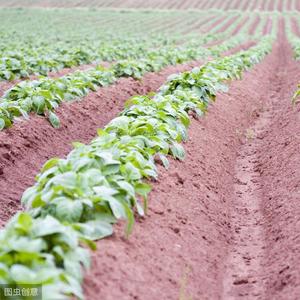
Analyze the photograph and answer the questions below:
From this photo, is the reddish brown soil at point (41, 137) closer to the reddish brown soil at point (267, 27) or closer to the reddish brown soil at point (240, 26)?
the reddish brown soil at point (267, 27)

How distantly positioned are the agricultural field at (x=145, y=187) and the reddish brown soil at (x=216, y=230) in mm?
16

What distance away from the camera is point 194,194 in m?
6.05

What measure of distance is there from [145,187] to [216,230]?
4.54ft

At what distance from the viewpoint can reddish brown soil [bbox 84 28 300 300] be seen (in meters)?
4.06

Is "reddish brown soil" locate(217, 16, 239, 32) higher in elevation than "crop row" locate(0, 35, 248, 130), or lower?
lower

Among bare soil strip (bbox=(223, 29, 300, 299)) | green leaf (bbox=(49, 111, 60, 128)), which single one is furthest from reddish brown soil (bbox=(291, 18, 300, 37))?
green leaf (bbox=(49, 111, 60, 128))

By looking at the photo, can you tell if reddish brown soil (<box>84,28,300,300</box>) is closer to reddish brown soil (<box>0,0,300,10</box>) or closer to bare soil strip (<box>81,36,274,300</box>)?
bare soil strip (<box>81,36,274,300</box>)

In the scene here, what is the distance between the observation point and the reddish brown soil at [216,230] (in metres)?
4.06

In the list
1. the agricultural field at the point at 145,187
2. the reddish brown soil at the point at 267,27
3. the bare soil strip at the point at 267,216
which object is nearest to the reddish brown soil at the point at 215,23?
the reddish brown soil at the point at 267,27

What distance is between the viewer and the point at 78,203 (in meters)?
3.96

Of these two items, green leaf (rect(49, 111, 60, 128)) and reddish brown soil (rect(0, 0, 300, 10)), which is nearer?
green leaf (rect(49, 111, 60, 128))

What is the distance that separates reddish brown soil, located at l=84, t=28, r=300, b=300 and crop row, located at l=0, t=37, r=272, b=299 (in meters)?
0.20

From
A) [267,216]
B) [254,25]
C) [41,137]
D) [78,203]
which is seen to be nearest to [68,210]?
[78,203]

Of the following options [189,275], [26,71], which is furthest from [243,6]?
[189,275]
